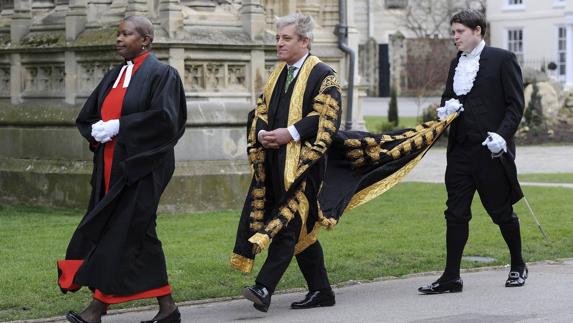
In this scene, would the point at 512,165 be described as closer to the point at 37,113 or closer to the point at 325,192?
the point at 325,192

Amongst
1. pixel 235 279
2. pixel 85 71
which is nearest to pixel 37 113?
pixel 85 71

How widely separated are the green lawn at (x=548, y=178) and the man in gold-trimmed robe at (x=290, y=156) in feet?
37.0

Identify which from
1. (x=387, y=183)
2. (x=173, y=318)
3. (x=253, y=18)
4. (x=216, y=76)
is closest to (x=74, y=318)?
(x=173, y=318)

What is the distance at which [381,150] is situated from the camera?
10.2 metres

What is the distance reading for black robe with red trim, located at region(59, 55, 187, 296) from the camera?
338 inches

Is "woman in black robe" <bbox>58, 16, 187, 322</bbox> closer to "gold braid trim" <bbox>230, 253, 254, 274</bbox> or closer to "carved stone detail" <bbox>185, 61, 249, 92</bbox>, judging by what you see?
"gold braid trim" <bbox>230, 253, 254, 274</bbox>

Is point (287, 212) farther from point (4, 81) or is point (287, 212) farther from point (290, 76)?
point (4, 81)

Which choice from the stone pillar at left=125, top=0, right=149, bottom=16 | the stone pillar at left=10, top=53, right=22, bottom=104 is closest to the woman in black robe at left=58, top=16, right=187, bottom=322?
the stone pillar at left=125, top=0, right=149, bottom=16

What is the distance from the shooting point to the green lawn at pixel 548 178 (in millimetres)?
20375

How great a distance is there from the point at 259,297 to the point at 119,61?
6.50 metres

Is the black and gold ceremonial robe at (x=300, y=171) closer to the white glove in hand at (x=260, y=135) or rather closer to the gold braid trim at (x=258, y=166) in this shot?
the gold braid trim at (x=258, y=166)

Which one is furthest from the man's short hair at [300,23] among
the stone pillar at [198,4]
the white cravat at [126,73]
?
the stone pillar at [198,4]

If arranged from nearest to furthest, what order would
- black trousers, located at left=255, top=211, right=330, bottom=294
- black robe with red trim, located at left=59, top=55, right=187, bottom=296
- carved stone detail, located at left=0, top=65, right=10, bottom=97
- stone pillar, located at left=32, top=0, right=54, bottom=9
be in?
black robe with red trim, located at left=59, top=55, right=187, bottom=296, black trousers, located at left=255, top=211, right=330, bottom=294, carved stone detail, located at left=0, top=65, right=10, bottom=97, stone pillar, located at left=32, top=0, right=54, bottom=9

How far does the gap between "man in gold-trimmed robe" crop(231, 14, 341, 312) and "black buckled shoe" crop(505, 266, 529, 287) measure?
163 centimetres
